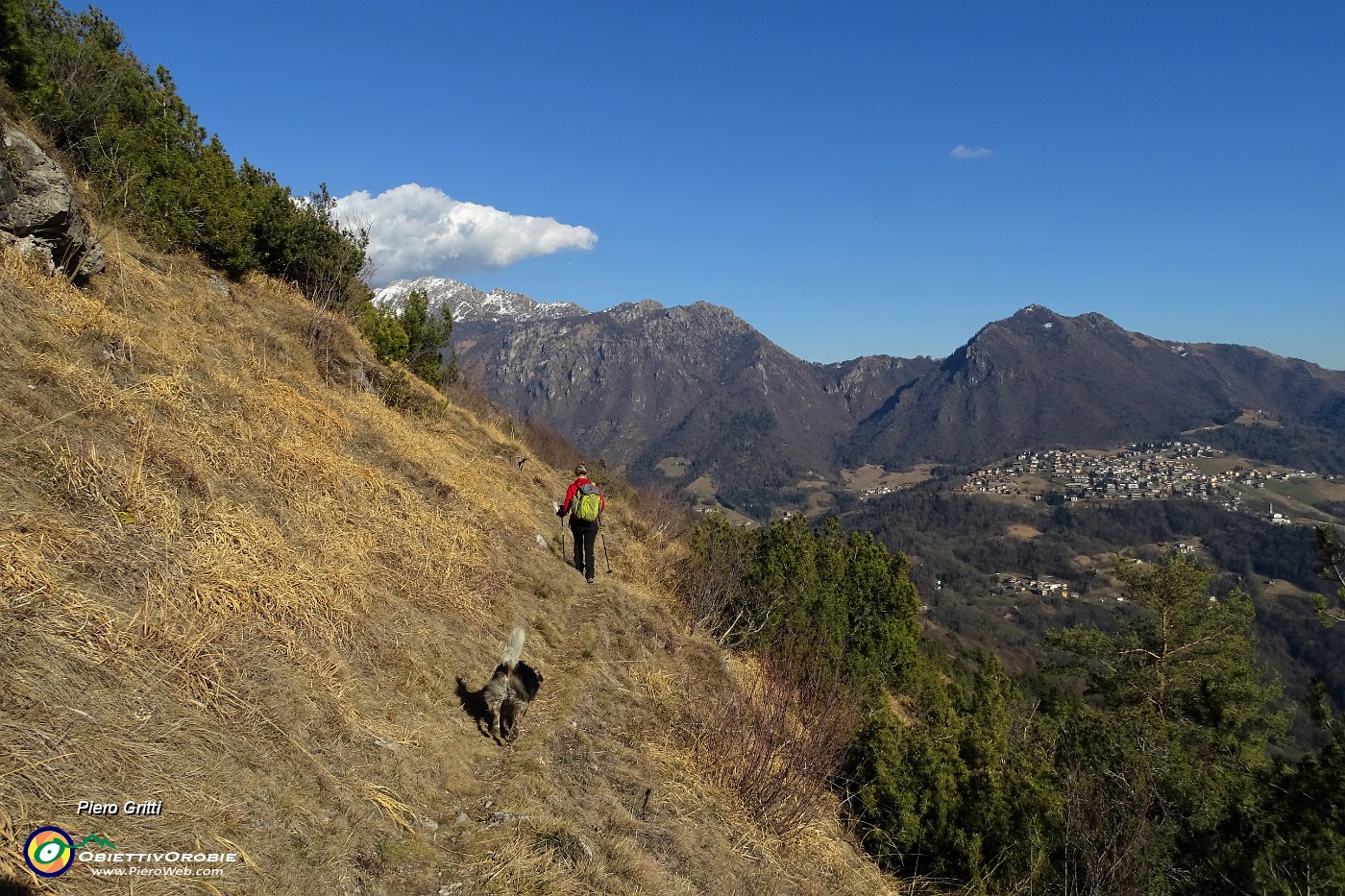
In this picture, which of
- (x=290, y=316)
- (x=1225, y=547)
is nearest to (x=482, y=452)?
(x=290, y=316)

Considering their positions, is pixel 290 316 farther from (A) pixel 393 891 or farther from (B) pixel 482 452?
(A) pixel 393 891

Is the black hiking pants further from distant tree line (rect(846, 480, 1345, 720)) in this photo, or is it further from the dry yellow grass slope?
distant tree line (rect(846, 480, 1345, 720))

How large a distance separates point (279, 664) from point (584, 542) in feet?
23.4

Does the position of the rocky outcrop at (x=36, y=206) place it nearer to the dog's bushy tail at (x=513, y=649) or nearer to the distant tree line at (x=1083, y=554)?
the dog's bushy tail at (x=513, y=649)

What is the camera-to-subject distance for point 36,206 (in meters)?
7.64

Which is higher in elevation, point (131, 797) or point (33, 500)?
point (33, 500)

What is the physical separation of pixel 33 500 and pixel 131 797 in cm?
257

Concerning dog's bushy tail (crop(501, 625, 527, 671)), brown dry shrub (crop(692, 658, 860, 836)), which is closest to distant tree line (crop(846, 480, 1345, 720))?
brown dry shrub (crop(692, 658, 860, 836))

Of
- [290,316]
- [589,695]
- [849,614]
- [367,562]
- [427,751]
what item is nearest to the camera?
[427,751]

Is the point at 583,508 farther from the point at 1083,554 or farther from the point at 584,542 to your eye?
the point at 1083,554

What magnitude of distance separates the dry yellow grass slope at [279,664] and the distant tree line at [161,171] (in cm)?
273

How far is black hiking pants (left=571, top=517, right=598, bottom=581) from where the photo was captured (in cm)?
1134

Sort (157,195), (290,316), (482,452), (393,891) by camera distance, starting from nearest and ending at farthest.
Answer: (393,891) < (157,195) < (290,316) < (482,452)

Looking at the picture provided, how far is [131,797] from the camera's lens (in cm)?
328
